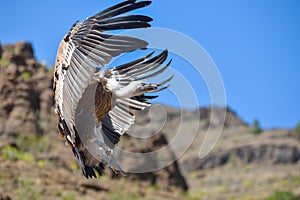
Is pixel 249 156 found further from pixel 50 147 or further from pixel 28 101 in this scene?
pixel 50 147

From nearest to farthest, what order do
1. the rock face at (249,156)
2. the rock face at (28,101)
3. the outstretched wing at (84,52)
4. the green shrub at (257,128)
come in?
the outstretched wing at (84,52) < the rock face at (28,101) < the rock face at (249,156) < the green shrub at (257,128)

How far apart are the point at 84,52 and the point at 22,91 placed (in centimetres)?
1797

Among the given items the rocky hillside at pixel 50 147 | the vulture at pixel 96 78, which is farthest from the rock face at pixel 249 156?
the vulture at pixel 96 78

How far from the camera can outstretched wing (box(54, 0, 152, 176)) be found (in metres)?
5.01

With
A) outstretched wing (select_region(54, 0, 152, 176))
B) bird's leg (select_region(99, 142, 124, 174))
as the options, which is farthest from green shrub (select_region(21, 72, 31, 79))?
outstretched wing (select_region(54, 0, 152, 176))

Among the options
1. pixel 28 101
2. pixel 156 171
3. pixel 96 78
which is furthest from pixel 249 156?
pixel 96 78

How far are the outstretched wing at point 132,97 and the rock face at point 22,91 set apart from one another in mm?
15164

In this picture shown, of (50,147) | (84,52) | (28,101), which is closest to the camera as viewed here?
(84,52)

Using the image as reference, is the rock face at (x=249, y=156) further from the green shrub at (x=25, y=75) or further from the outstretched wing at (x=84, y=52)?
the outstretched wing at (x=84, y=52)

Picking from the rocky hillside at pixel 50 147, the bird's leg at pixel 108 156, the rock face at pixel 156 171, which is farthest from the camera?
the rock face at pixel 156 171

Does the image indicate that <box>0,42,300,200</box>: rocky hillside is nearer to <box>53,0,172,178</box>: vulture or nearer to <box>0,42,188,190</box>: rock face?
<box>0,42,188,190</box>: rock face

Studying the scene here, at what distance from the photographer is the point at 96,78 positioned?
531cm

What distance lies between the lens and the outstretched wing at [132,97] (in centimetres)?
538

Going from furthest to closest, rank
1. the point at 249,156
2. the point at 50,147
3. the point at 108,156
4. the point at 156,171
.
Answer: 1. the point at 249,156
2. the point at 156,171
3. the point at 50,147
4. the point at 108,156
